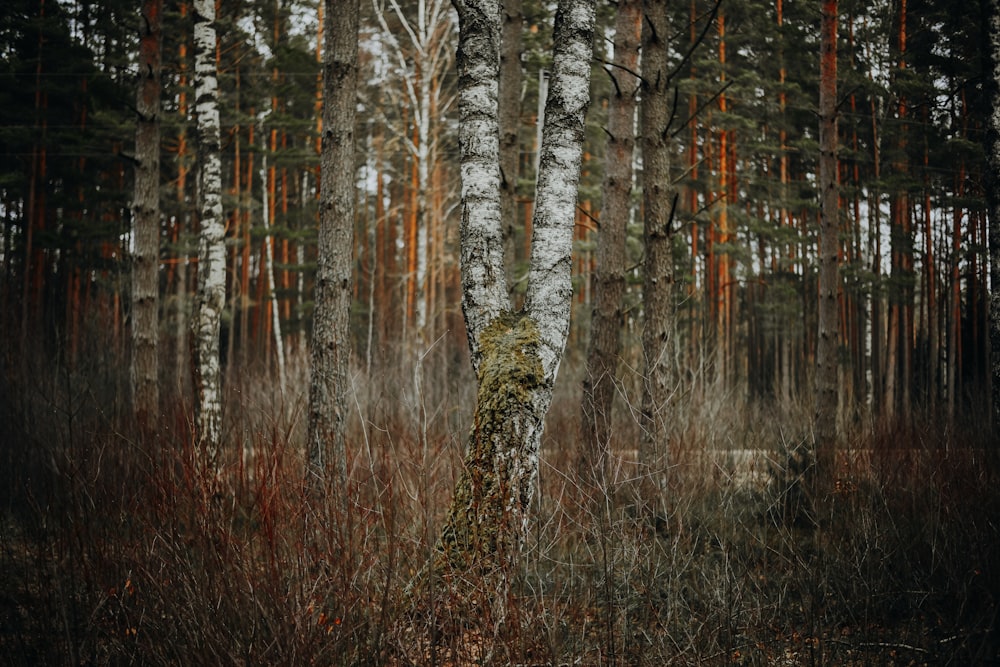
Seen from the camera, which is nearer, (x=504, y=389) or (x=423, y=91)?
(x=504, y=389)

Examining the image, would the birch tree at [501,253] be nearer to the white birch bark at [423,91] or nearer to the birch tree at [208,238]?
the birch tree at [208,238]

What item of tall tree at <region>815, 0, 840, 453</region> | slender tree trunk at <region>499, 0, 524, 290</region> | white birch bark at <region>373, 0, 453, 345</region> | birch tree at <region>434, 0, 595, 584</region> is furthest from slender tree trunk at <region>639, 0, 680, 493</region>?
white birch bark at <region>373, 0, 453, 345</region>

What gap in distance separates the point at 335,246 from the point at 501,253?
182cm

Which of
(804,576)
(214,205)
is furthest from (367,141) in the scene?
(804,576)

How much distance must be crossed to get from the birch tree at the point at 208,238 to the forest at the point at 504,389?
0.03 m

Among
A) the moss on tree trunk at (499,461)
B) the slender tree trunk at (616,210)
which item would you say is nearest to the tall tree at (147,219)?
the slender tree trunk at (616,210)

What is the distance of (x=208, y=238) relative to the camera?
265 inches

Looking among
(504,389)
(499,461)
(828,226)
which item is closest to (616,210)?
(504,389)

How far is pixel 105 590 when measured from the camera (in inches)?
117

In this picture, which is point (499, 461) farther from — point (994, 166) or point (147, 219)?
point (994, 166)

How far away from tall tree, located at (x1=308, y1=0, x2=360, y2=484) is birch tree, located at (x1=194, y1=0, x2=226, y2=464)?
2.16m

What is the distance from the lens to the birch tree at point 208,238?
6531mm

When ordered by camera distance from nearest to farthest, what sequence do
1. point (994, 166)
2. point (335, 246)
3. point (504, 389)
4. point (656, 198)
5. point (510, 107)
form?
point (504, 389)
point (335, 246)
point (656, 198)
point (510, 107)
point (994, 166)

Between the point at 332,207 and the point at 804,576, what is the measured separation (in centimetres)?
410
